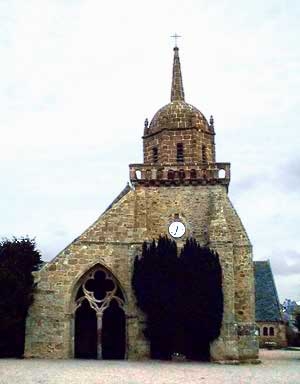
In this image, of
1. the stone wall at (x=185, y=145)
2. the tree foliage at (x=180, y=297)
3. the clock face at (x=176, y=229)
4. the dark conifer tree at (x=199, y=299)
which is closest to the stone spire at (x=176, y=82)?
the stone wall at (x=185, y=145)

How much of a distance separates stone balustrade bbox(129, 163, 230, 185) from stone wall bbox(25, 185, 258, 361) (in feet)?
1.06

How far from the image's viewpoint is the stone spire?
30578mm

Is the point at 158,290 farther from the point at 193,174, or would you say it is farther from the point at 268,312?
the point at 268,312

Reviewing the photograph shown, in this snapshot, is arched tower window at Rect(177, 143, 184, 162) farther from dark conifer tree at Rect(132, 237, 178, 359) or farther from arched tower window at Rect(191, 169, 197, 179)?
dark conifer tree at Rect(132, 237, 178, 359)

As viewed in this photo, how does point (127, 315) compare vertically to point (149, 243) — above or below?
below

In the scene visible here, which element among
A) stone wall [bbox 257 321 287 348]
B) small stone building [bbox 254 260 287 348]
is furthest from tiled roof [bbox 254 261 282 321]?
stone wall [bbox 257 321 287 348]

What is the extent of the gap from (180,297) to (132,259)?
2.90 metres

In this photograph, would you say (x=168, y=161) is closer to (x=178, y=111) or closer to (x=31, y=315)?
(x=178, y=111)

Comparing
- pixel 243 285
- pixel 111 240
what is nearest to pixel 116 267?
pixel 111 240

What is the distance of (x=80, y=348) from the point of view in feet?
89.4

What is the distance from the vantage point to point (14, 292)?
81.1 ft

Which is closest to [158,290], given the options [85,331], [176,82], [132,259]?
[132,259]

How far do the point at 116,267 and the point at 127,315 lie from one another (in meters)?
2.16

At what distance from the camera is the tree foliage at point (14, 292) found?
24.7 meters
